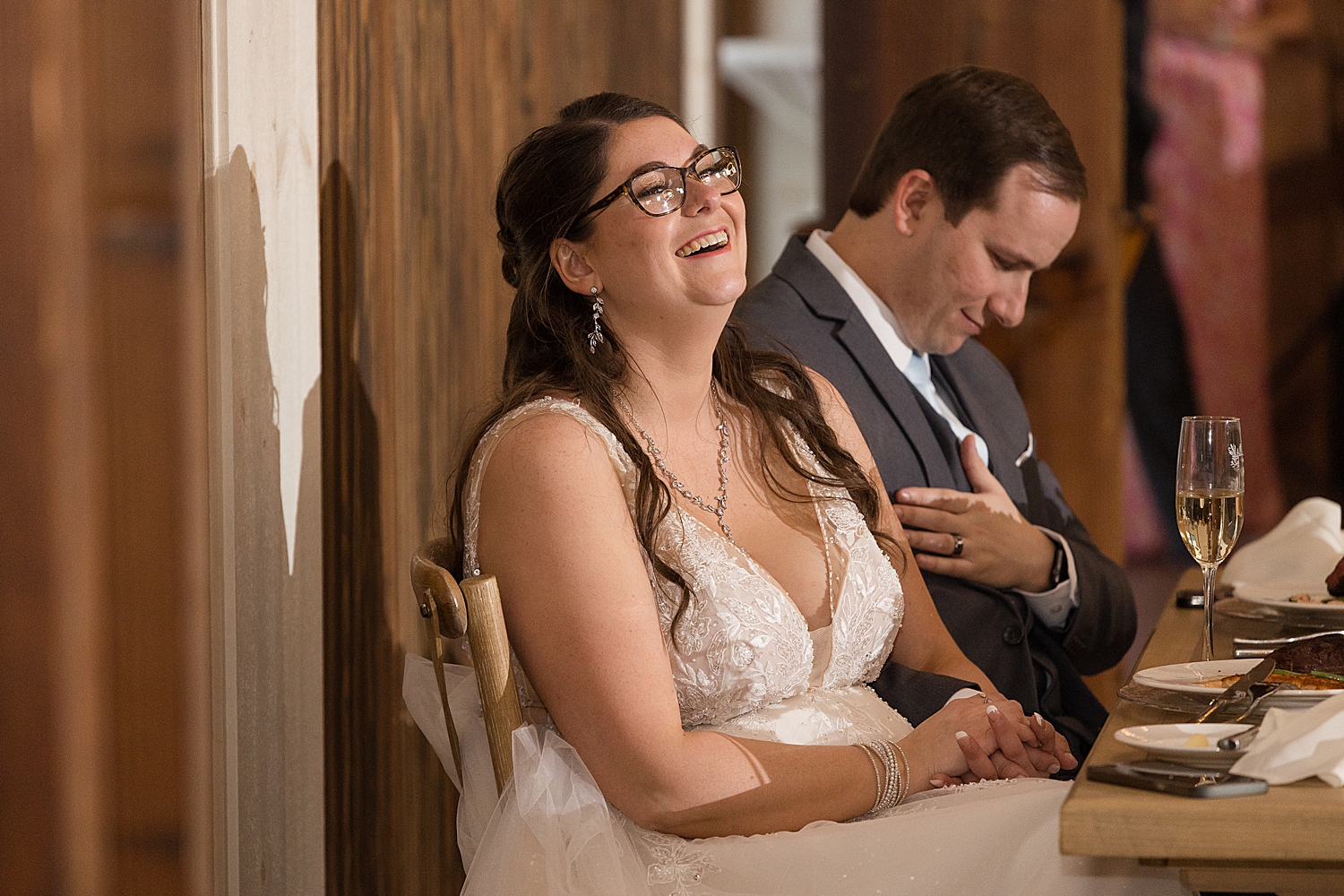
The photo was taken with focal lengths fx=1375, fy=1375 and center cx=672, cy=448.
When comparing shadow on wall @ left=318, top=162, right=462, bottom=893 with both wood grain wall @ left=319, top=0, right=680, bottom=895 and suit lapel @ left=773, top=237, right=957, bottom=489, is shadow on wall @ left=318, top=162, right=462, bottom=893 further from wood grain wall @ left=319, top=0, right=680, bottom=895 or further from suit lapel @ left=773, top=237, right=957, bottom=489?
suit lapel @ left=773, top=237, right=957, bottom=489

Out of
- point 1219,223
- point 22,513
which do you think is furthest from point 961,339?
point 1219,223

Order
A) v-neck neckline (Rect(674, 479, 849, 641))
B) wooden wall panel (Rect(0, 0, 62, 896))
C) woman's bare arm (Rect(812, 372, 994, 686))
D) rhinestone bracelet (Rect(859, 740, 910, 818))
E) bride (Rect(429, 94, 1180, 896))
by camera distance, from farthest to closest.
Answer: woman's bare arm (Rect(812, 372, 994, 686)), v-neck neckline (Rect(674, 479, 849, 641)), rhinestone bracelet (Rect(859, 740, 910, 818)), bride (Rect(429, 94, 1180, 896)), wooden wall panel (Rect(0, 0, 62, 896))

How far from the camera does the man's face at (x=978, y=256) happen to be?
7.34ft

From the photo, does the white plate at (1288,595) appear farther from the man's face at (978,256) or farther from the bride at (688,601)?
the man's face at (978,256)

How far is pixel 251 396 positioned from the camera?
160 cm

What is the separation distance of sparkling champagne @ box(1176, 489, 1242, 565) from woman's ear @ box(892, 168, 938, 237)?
0.92 meters

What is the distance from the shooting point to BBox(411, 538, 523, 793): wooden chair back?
1337mm

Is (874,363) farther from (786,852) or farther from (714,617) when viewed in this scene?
(786,852)

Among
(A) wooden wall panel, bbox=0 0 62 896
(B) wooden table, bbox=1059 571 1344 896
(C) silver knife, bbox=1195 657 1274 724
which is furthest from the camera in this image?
(C) silver knife, bbox=1195 657 1274 724

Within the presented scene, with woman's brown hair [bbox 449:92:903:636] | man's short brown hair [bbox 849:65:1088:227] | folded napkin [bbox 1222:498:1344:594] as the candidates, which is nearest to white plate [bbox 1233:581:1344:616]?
folded napkin [bbox 1222:498:1344:594]

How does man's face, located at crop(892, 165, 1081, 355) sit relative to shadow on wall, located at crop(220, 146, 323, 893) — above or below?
above

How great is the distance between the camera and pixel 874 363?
2.16 meters

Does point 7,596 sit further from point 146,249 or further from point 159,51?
point 159,51

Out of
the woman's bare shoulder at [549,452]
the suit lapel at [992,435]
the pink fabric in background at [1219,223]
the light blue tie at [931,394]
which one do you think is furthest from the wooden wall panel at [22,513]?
the pink fabric in background at [1219,223]
